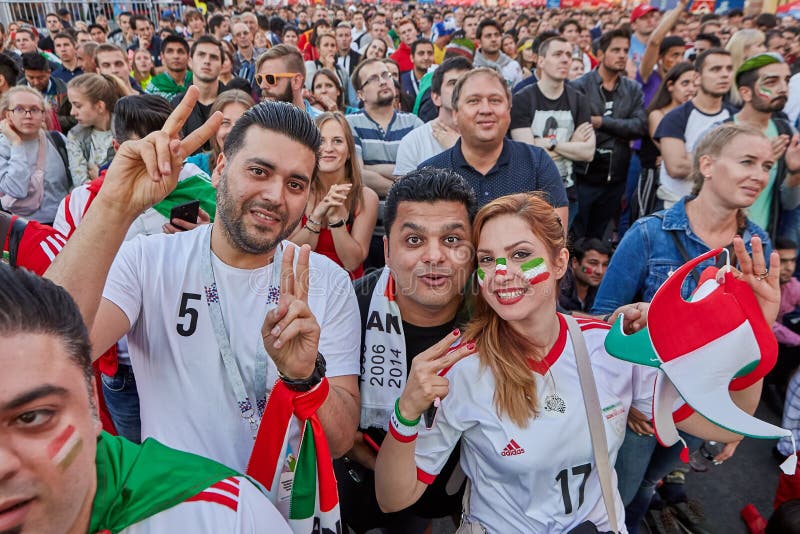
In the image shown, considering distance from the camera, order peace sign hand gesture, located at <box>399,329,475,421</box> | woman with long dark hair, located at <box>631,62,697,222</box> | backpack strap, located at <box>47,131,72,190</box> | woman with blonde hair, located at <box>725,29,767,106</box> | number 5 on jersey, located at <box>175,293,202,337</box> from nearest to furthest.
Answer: peace sign hand gesture, located at <box>399,329,475,421</box> < number 5 on jersey, located at <box>175,293,202,337</box> < backpack strap, located at <box>47,131,72,190</box> < woman with long dark hair, located at <box>631,62,697,222</box> < woman with blonde hair, located at <box>725,29,767,106</box>

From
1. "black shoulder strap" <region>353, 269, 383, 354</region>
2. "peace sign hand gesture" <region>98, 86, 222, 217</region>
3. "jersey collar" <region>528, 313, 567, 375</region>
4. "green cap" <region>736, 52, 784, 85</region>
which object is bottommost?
"jersey collar" <region>528, 313, 567, 375</region>

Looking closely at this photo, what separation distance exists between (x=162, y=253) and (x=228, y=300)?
0.29m

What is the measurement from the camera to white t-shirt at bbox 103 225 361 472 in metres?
1.70

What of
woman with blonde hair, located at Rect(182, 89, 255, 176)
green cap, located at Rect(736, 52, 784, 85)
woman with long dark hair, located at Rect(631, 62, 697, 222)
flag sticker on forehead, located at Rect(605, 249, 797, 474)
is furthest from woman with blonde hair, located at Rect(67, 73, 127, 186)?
green cap, located at Rect(736, 52, 784, 85)

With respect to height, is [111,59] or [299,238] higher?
[111,59]

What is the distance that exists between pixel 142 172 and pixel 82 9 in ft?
53.3

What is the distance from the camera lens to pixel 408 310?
2.16 metres

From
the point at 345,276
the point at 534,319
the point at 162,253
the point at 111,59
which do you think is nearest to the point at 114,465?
the point at 162,253

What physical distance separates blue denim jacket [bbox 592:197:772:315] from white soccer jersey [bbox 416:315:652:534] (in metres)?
0.82

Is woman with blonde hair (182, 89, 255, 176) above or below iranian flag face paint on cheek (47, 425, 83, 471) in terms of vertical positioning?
above

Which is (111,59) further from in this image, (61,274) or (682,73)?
(682,73)

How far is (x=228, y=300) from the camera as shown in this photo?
5.81 ft

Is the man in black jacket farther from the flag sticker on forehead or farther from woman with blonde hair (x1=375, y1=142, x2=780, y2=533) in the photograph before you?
the flag sticker on forehead

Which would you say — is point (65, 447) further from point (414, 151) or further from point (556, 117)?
point (556, 117)
